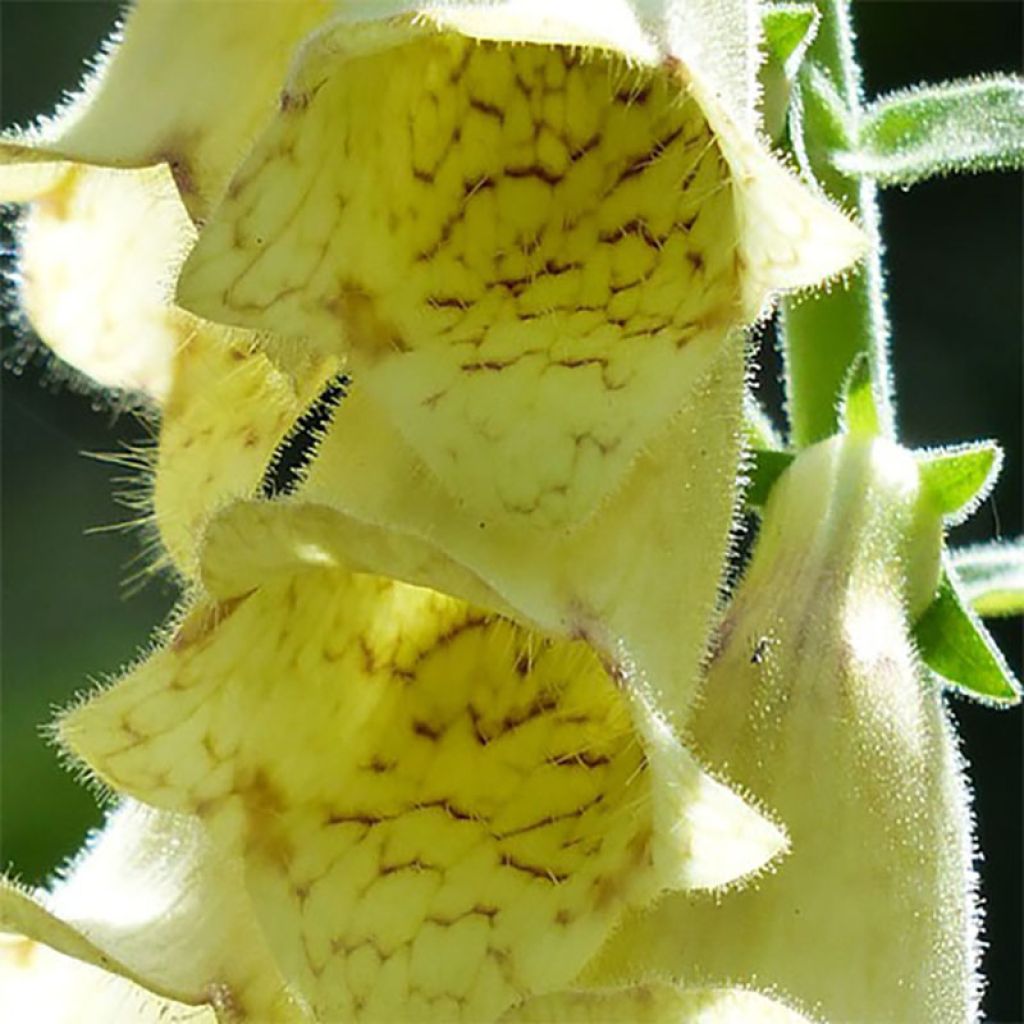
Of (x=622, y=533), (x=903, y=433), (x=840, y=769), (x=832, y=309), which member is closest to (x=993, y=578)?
(x=832, y=309)

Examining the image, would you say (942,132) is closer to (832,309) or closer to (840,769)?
(832,309)

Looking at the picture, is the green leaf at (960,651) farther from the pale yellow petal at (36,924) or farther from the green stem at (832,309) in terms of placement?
the pale yellow petal at (36,924)

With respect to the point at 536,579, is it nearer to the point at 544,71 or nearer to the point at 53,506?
the point at 544,71

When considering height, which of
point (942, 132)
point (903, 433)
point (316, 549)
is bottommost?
point (316, 549)

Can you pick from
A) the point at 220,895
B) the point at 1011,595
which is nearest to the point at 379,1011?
the point at 220,895

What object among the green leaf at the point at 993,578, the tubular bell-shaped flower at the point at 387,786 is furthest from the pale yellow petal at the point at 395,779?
the green leaf at the point at 993,578

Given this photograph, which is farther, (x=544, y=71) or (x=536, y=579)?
(x=544, y=71)

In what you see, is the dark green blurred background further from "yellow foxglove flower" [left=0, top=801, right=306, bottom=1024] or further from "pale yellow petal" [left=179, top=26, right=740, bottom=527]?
"pale yellow petal" [left=179, top=26, right=740, bottom=527]
